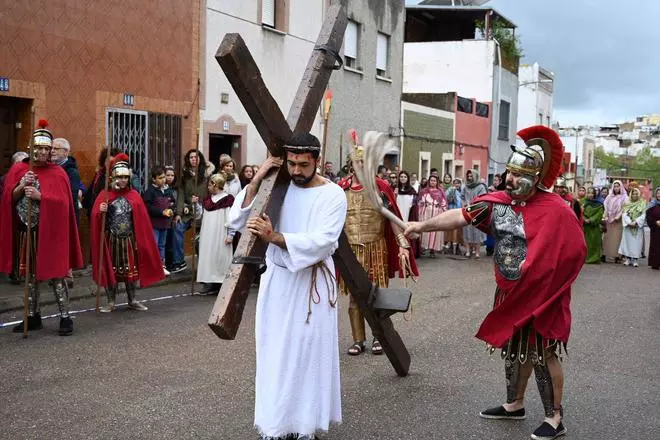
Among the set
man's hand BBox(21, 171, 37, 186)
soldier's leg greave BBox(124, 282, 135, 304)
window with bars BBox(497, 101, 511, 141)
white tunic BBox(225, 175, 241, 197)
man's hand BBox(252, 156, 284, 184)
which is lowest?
soldier's leg greave BBox(124, 282, 135, 304)

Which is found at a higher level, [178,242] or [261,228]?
[261,228]

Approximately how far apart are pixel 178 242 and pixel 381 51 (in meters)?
12.5

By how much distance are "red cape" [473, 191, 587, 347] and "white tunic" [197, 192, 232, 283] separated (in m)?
5.97

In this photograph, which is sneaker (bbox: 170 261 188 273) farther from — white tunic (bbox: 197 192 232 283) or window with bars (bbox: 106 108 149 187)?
window with bars (bbox: 106 108 149 187)

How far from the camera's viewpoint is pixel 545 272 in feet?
16.9

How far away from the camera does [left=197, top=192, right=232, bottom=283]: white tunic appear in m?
10.8

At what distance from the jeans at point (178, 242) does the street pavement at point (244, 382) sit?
2738mm

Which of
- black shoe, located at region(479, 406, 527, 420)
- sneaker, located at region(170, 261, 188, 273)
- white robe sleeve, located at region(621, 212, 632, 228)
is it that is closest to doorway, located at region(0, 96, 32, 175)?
sneaker, located at region(170, 261, 188, 273)

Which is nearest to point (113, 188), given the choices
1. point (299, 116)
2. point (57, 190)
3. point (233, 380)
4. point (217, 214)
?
point (57, 190)

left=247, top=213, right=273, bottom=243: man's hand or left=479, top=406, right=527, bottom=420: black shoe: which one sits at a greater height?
left=247, top=213, right=273, bottom=243: man's hand

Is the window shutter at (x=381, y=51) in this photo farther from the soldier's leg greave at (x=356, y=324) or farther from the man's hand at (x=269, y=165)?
the man's hand at (x=269, y=165)

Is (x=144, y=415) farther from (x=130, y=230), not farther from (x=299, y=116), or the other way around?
(x=130, y=230)

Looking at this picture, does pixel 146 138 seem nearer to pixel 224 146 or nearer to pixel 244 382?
pixel 224 146

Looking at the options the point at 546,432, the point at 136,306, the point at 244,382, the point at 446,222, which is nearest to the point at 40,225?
the point at 136,306
